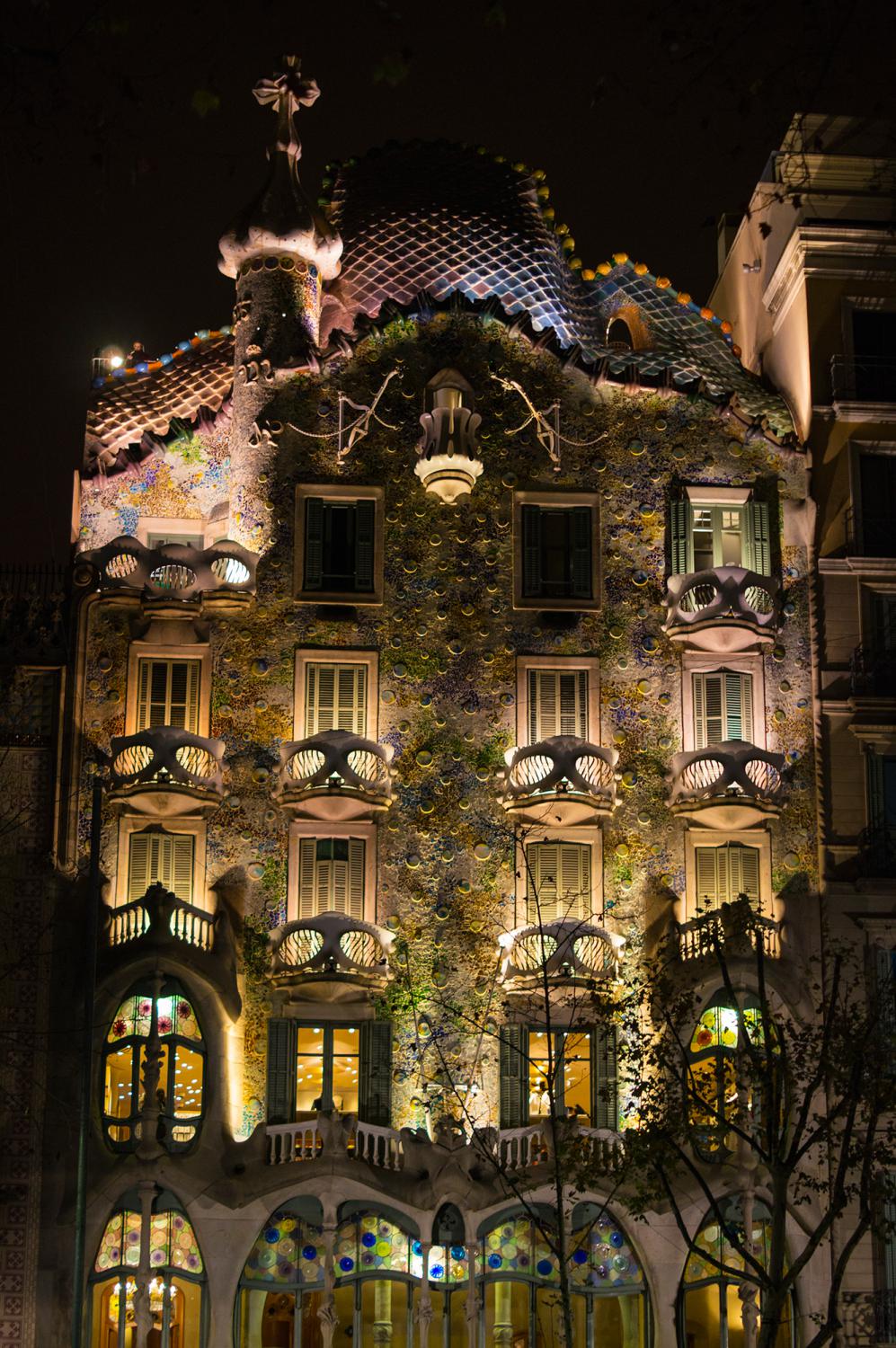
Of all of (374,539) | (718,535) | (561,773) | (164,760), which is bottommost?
(561,773)

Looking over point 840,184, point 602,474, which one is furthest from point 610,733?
point 840,184

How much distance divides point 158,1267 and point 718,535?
1715cm

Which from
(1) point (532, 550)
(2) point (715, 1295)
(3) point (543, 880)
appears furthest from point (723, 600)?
(2) point (715, 1295)

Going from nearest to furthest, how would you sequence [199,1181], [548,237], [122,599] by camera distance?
[199,1181], [122,599], [548,237]

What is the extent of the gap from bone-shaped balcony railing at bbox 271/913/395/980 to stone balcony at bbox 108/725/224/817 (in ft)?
9.42

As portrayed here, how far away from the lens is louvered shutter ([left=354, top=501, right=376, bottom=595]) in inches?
1652

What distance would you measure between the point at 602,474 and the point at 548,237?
18.1ft

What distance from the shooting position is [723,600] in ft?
136

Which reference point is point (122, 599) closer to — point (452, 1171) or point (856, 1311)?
point (452, 1171)

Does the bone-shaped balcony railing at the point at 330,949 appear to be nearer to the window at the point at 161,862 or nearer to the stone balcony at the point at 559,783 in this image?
the window at the point at 161,862

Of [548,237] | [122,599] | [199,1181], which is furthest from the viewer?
[548,237]

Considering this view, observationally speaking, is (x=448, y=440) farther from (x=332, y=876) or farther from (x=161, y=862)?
(x=161, y=862)

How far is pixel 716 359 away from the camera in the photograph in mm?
45500

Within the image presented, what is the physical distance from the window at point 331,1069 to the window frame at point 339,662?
5509 millimetres
